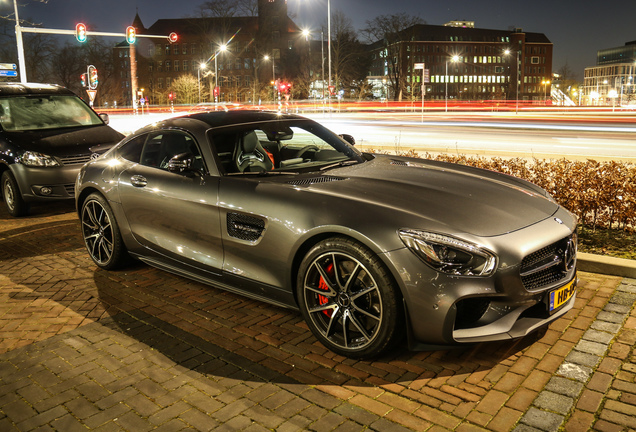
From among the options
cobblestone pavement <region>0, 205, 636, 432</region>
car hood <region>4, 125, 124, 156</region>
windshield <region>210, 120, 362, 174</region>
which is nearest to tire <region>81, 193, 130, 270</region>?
cobblestone pavement <region>0, 205, 636, 432</region>

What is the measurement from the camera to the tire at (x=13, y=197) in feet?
29.6

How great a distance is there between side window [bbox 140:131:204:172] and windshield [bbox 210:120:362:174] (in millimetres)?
238

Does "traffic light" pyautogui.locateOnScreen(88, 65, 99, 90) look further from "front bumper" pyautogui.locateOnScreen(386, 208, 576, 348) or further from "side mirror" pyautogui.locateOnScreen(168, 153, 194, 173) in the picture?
"front bumper" pyautogui.locateOnScreen(386, 208, 576, 348)

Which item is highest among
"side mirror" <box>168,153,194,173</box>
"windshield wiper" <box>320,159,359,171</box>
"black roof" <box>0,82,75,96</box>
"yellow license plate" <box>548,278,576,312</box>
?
"black roof" <box>0,82,75,96</box>

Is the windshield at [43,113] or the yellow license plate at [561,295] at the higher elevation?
the windshield at [43,113]

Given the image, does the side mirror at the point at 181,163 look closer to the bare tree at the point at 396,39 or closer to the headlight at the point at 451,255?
the headlight at the point at 451,255

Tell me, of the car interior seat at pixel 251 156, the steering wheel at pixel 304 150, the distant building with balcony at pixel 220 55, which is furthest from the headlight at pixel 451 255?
the distant building with balcony at pixel 220 55

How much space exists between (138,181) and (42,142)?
471cm

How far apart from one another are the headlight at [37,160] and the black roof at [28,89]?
1.75 metres

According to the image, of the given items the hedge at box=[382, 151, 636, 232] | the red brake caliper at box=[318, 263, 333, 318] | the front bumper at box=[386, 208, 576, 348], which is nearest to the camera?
the front bumper at box=[386, 208, 576, 348]

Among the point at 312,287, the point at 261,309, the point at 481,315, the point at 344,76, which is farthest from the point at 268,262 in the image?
the point at 344,76

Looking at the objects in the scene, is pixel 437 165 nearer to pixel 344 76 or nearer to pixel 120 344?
pixel 120 344

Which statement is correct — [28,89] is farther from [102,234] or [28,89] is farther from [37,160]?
[102,234]

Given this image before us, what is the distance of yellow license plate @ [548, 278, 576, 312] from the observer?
3684 millimetres
